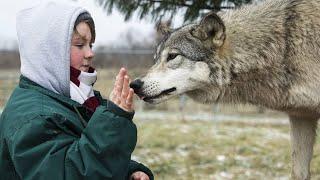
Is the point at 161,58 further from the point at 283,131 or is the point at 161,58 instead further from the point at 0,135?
the point at 283,131

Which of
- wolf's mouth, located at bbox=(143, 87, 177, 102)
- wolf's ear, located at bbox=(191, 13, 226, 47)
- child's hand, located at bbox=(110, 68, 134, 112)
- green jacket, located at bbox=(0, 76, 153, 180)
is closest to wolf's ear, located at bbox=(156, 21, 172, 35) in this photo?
wolf's ear, located at bbox=(191, 13, 226, 47)

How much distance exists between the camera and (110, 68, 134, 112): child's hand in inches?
78.7

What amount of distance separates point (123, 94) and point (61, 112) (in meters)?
0.25

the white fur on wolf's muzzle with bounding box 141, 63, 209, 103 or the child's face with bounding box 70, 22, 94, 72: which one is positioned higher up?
the child's face with bounding box 70, 22, 94, 72

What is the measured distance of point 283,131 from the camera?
1146 cm

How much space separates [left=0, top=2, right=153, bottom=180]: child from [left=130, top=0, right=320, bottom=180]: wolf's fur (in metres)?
1.39

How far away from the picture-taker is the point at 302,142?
410cm

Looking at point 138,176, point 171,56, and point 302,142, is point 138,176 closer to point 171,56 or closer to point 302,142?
point 171,56

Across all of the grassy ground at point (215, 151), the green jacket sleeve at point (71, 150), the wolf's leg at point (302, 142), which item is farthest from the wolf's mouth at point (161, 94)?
the grassy ground at point (215, 151)

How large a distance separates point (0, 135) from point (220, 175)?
4.91 metres

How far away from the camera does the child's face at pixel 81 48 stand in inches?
86.1

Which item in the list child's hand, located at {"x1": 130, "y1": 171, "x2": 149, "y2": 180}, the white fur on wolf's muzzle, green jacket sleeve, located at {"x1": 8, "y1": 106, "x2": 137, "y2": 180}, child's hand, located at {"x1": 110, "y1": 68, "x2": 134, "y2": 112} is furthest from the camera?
the white fur on wolf's muzzle

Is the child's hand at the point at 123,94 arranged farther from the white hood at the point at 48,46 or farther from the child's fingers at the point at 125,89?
the white hood at the point at 48,46

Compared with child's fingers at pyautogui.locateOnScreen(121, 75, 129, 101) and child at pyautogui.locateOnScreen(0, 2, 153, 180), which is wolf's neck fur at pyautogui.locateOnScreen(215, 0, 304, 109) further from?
child's fingers at pyautogui.locateOnScreen(121, 75, 129, 101)
